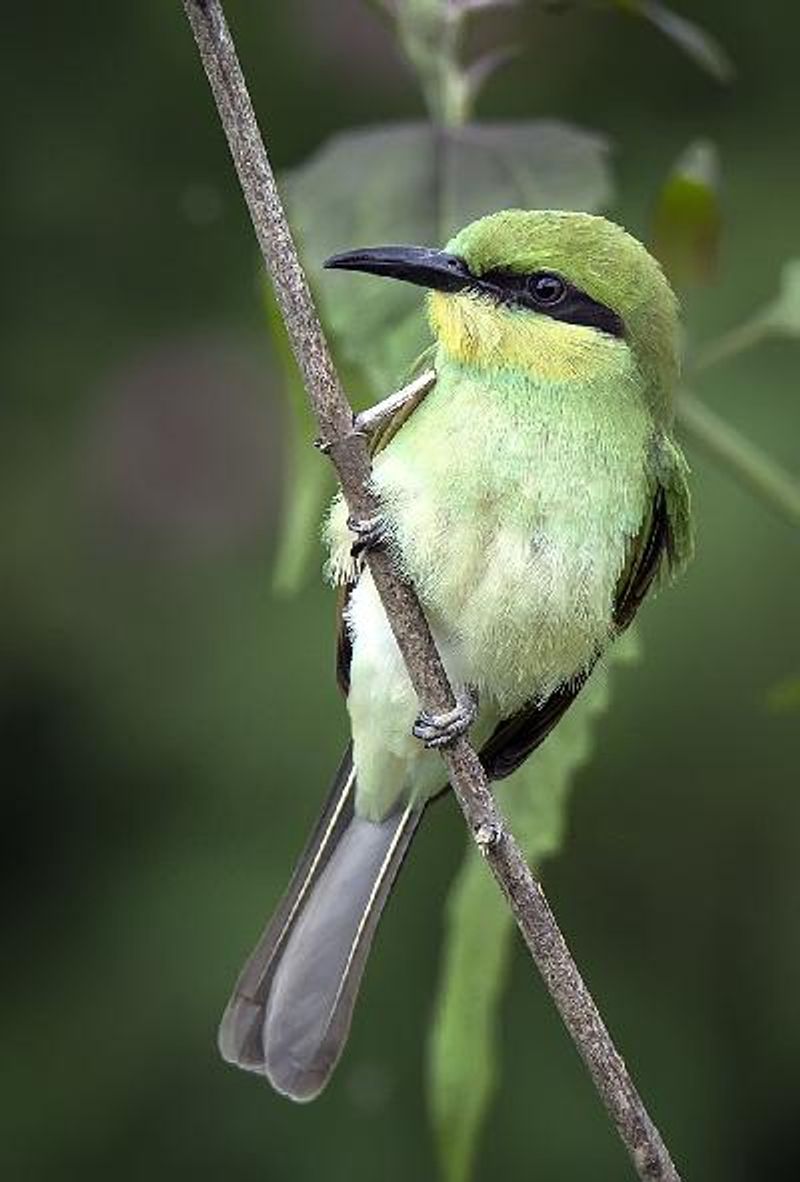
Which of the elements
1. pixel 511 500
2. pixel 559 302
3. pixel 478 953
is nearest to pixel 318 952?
pixel 478 953

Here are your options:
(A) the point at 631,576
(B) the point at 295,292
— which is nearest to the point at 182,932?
(A) the point at 631,576

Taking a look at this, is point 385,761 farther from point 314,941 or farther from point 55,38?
point 55,38

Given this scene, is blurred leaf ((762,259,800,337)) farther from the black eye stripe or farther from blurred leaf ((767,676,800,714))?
blurred leaf ((767,676,800,714))

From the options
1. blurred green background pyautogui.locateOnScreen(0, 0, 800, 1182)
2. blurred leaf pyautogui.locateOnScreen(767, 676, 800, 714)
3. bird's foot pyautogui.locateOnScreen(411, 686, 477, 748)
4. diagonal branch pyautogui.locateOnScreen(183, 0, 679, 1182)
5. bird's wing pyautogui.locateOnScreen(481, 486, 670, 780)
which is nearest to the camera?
diagonal branch pyautogui.locateOnScreen(183, 0, 679, 1182)

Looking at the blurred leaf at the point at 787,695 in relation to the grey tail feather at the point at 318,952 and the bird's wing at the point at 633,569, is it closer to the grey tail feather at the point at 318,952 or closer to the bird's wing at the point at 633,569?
the bird's wing at the point at 633,569

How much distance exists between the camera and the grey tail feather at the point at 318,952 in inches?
66.4

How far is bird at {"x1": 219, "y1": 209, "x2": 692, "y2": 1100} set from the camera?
5.13 ft

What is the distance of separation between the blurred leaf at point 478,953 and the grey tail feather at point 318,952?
0.49 feet

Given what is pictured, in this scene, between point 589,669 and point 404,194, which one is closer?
point 404,194

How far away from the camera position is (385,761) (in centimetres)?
177

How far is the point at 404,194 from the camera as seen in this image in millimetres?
1542

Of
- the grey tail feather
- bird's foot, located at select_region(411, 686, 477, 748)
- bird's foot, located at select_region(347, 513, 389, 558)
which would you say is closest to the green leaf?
bird's foot, located at select_region(347, 513, 389, 558)

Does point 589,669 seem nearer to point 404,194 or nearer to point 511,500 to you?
point 511,500

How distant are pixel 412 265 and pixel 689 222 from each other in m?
0.27
